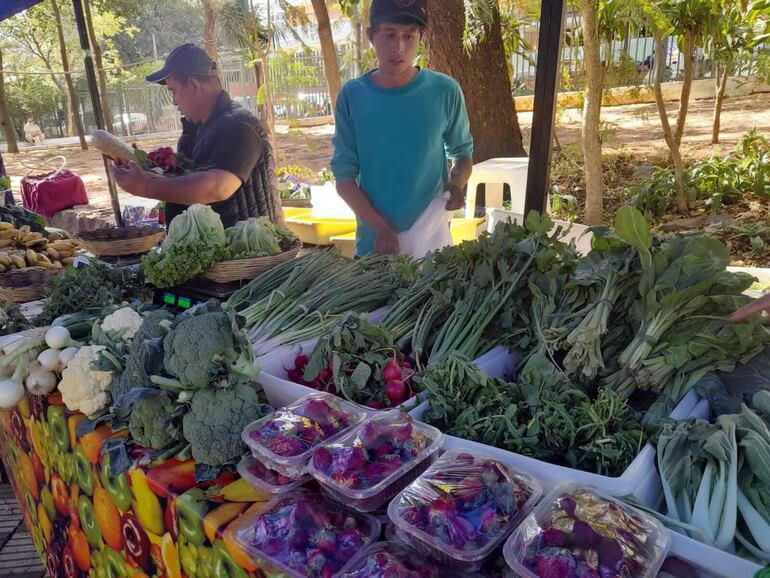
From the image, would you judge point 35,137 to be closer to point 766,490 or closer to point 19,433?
point 19,433

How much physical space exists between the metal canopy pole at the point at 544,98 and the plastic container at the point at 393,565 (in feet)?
7.12

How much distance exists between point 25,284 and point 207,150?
123cm

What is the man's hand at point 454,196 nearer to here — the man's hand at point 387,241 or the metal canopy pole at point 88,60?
the man's hand at point 387,241

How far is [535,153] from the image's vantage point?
281cm

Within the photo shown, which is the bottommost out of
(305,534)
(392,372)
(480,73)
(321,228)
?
(321,228)

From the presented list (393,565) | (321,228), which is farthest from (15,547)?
(321,228)

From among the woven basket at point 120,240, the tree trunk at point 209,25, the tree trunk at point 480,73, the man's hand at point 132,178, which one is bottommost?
the woven basket at point 120,240

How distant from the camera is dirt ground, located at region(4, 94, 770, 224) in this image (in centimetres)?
905

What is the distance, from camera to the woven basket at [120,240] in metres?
3.46

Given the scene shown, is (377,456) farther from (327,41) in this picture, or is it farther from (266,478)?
(327,41)

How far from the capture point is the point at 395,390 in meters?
1.56

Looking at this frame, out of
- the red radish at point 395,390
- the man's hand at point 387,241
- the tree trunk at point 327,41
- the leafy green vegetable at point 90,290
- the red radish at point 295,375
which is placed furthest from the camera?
the tree trunk at point 327,41

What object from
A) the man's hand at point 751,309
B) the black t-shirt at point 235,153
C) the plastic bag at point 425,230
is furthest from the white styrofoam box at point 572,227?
the man's hand at point 751,309

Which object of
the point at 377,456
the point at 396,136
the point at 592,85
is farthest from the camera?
the point at 592,85
